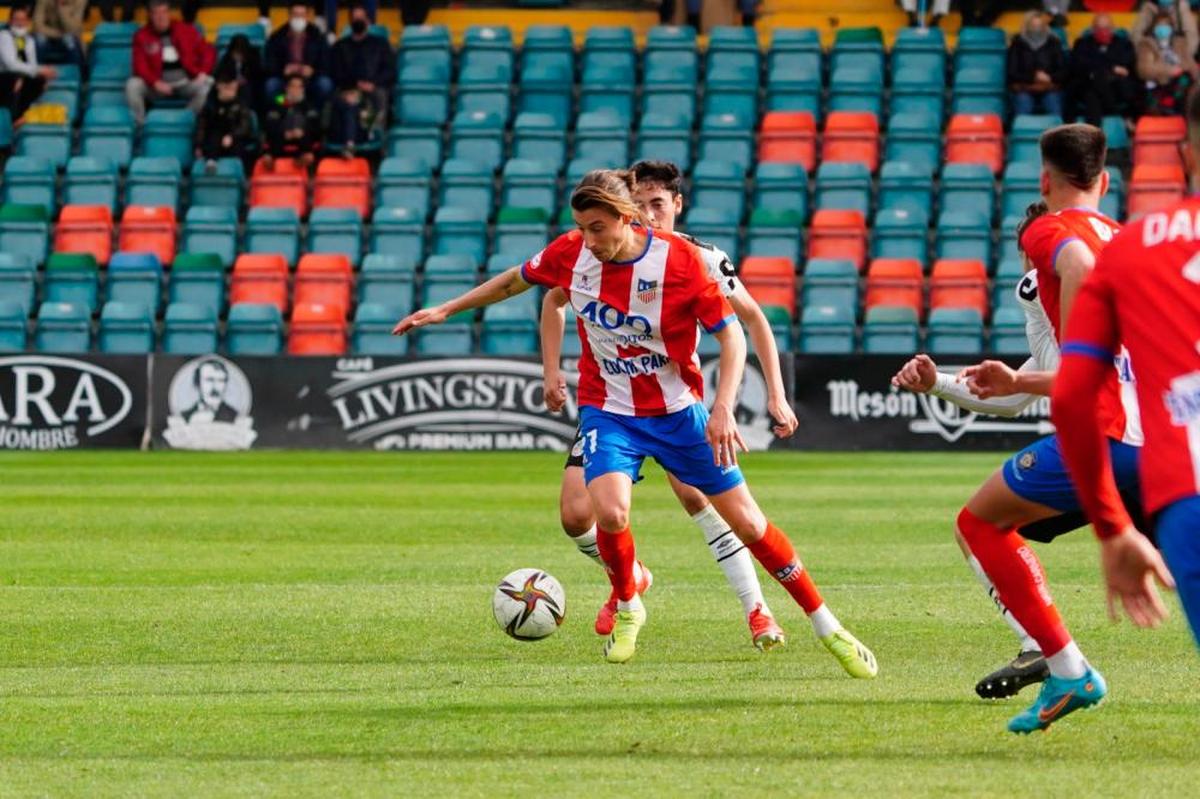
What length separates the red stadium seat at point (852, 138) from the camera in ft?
88.5

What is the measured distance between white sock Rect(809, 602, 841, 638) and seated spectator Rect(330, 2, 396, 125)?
19886 millimetres

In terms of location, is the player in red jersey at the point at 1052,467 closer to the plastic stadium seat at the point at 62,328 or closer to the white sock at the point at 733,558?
the white sock at the point at 733,558

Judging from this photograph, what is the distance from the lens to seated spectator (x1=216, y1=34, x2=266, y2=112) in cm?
2694

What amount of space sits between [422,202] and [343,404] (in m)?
4.57

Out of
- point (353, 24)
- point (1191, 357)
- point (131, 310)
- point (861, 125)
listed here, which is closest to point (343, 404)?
point (131, 310)

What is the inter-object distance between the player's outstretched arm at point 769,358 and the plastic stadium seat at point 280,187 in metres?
18.8

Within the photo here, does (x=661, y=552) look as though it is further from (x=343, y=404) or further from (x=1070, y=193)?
(x=343, y=404)

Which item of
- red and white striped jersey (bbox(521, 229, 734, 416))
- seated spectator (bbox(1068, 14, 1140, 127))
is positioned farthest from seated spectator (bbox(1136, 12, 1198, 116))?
red and white striped jersey (bbox(521, 229, 734, 416))

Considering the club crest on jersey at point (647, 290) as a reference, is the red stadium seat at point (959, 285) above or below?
below

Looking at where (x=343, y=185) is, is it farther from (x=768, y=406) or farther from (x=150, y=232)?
(x=768, y=406)

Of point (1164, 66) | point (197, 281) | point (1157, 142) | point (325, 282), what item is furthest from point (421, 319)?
point (1164, 66)

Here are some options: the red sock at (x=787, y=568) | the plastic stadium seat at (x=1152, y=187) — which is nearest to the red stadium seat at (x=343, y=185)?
the plastic stadium seat at (x=1152, y=187)

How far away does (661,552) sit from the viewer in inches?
539

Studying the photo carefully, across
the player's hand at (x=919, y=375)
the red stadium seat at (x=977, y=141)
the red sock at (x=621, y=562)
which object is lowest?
the red sock at (x=621, y=562)
